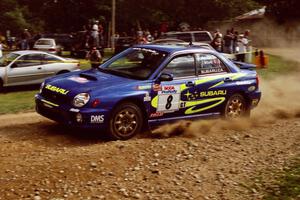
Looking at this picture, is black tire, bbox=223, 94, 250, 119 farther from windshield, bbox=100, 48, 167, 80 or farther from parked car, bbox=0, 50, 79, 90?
parked car, bbox=0, 50, 79, 90

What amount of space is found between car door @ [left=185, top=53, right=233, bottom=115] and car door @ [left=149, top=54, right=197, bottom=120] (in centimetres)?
12

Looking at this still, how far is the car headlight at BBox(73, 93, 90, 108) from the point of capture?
7.51 m

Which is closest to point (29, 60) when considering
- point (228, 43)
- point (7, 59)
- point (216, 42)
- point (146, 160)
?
point (7, 59)

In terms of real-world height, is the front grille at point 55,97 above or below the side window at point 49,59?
below

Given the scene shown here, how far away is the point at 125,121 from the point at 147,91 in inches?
24.6

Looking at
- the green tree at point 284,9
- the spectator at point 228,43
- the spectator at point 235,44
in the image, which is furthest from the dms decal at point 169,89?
the green tree at point 284,9

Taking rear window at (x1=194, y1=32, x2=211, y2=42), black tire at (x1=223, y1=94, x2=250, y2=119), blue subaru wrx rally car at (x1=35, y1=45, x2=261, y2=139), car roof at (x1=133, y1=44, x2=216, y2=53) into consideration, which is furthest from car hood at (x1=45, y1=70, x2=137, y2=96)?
rear window at (x1=194, y1=32, x2=211, y2=42)

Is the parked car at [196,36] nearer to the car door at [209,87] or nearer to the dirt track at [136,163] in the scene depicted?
the car door at [209,87]

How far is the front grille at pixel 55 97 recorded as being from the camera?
7671mm

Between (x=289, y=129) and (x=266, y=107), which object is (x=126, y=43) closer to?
(x=266, y=107)

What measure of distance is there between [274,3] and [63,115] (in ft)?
124

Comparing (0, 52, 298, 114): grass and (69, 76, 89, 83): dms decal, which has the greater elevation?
(69, 76, 89, 83): dms decal

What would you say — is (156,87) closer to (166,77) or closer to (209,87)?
(166,77)

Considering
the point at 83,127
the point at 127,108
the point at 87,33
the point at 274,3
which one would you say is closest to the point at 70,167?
the point at 83,127
